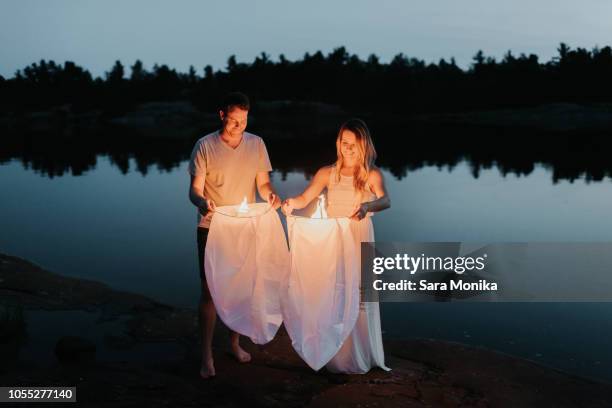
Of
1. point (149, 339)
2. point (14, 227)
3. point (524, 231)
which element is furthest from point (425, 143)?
point (149, 339)

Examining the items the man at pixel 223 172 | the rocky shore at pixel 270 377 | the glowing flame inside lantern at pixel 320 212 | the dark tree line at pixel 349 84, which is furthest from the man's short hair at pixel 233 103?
the dark tree line at pixel 349 84

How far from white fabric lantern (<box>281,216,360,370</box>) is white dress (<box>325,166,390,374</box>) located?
0.17m

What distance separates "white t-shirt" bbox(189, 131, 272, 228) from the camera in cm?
512

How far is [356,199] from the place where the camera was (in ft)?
17.1

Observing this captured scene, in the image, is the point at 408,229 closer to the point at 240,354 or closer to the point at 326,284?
the point at 240,354

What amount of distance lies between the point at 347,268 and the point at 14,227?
13122 millimetres

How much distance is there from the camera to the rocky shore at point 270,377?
4.91m

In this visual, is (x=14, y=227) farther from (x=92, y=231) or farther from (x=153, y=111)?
(x=153, y=111)

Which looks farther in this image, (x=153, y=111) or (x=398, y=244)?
(x=153, y=111)

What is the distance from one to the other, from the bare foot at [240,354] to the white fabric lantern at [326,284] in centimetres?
84

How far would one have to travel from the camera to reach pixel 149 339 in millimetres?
6875

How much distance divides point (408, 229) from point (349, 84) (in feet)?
303

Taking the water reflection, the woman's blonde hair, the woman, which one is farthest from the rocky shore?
the water reflection

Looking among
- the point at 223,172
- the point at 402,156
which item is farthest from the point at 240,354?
the point at 402,156
